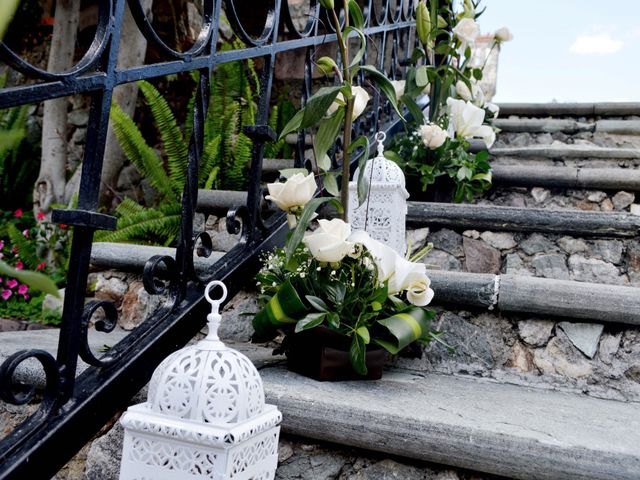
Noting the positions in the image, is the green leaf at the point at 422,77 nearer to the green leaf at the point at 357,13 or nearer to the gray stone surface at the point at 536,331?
the green leaf at the point at 357,13

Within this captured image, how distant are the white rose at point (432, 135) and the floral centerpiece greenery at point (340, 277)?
2.51 feet

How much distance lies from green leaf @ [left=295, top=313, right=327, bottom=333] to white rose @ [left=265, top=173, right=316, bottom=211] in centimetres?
22

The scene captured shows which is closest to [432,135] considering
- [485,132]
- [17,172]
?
[485,132]

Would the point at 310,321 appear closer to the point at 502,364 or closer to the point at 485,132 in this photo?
the point at 502,364

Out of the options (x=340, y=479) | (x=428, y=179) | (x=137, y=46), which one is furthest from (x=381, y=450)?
(x=137, y=46)

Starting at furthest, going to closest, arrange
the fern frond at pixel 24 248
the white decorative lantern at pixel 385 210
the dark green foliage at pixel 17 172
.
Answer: the dark green foliage at pixel 17 172 → the fern frond at pixel 24 248 → the white decorative lantern at pixel 385 210

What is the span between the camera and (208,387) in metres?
0.75

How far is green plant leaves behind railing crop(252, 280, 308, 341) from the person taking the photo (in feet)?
3.54

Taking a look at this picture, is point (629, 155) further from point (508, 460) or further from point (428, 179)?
point (508, 460)

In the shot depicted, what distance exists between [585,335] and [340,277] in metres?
0.50

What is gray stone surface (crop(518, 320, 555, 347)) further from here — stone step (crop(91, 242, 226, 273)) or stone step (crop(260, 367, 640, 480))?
stone step (crop(91, 242, 226, 273))

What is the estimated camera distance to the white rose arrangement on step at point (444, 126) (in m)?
1.93

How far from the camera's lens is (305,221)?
1041 millimetres

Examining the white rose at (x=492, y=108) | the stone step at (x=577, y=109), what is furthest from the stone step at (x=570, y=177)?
the stone step at (x=577, y=109)
